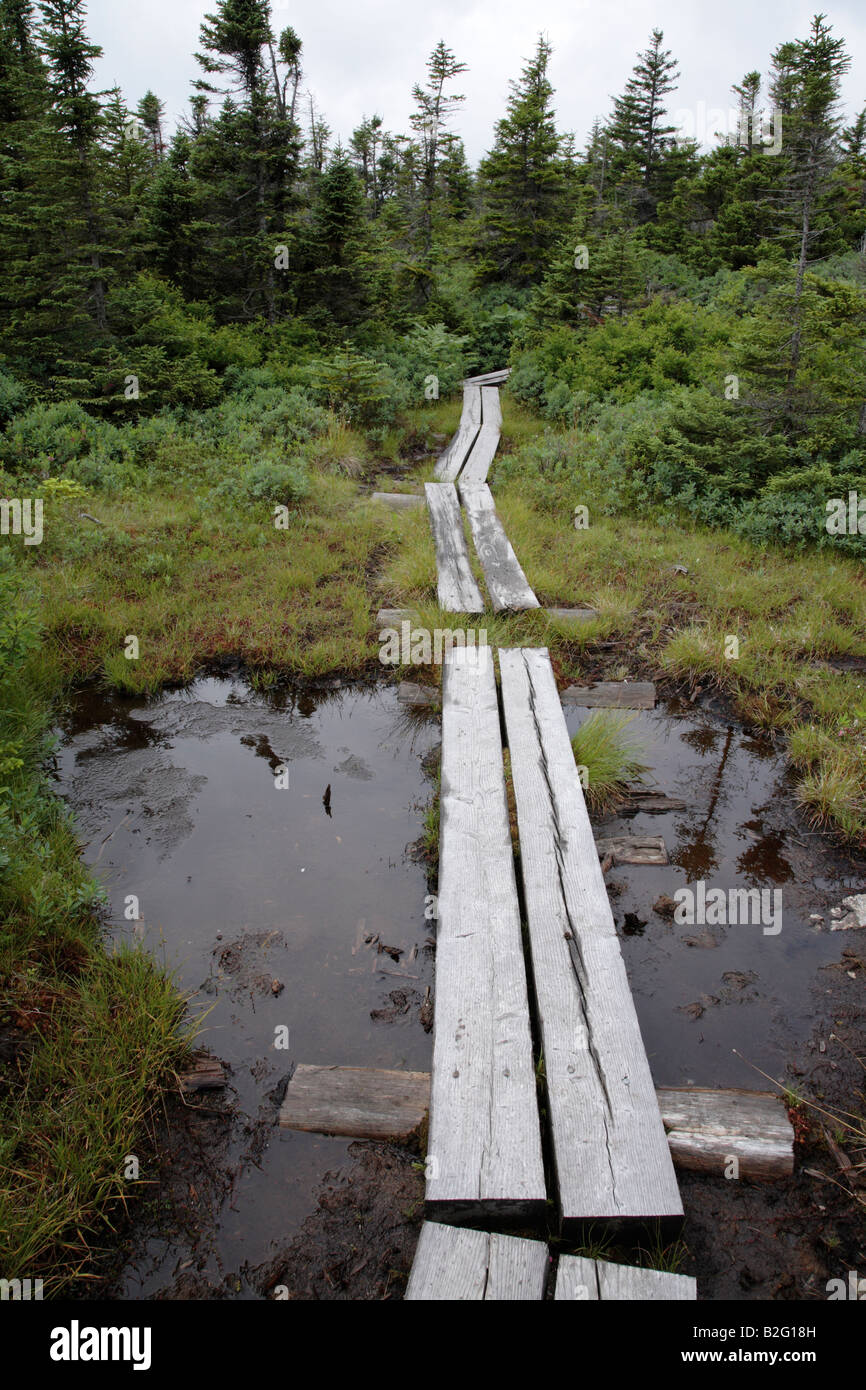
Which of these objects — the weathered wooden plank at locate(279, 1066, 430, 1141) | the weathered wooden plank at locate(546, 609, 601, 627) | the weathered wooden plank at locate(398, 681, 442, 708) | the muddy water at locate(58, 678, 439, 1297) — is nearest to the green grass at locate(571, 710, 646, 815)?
the muddy water at locate(58, 678, 439, 1297)

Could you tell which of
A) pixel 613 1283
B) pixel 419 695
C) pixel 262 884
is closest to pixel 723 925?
pixel 613 1283

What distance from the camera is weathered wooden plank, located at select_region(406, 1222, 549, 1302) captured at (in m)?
2.31

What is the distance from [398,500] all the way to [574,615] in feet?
12.9

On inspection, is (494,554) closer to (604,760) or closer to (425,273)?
(604,760)

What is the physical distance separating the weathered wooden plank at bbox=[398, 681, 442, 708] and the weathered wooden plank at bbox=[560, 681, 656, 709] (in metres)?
1.13

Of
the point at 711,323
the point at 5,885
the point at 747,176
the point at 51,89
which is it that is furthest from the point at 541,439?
the point at 747,176

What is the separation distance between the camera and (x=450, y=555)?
8.28 meters

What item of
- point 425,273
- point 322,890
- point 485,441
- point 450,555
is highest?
point 425,273

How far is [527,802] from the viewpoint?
461 centimetres

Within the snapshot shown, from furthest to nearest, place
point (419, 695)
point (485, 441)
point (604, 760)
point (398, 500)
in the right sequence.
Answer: point (485, 441)
point (398, 500)
point (419, 695)
point (604, 760)

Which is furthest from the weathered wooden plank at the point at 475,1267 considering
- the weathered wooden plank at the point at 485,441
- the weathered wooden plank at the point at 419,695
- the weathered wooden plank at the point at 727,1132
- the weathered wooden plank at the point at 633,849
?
the weathered wooden plank at the point at 485,441

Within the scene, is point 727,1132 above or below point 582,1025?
below

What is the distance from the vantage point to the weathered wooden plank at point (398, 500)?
9.90 metres
